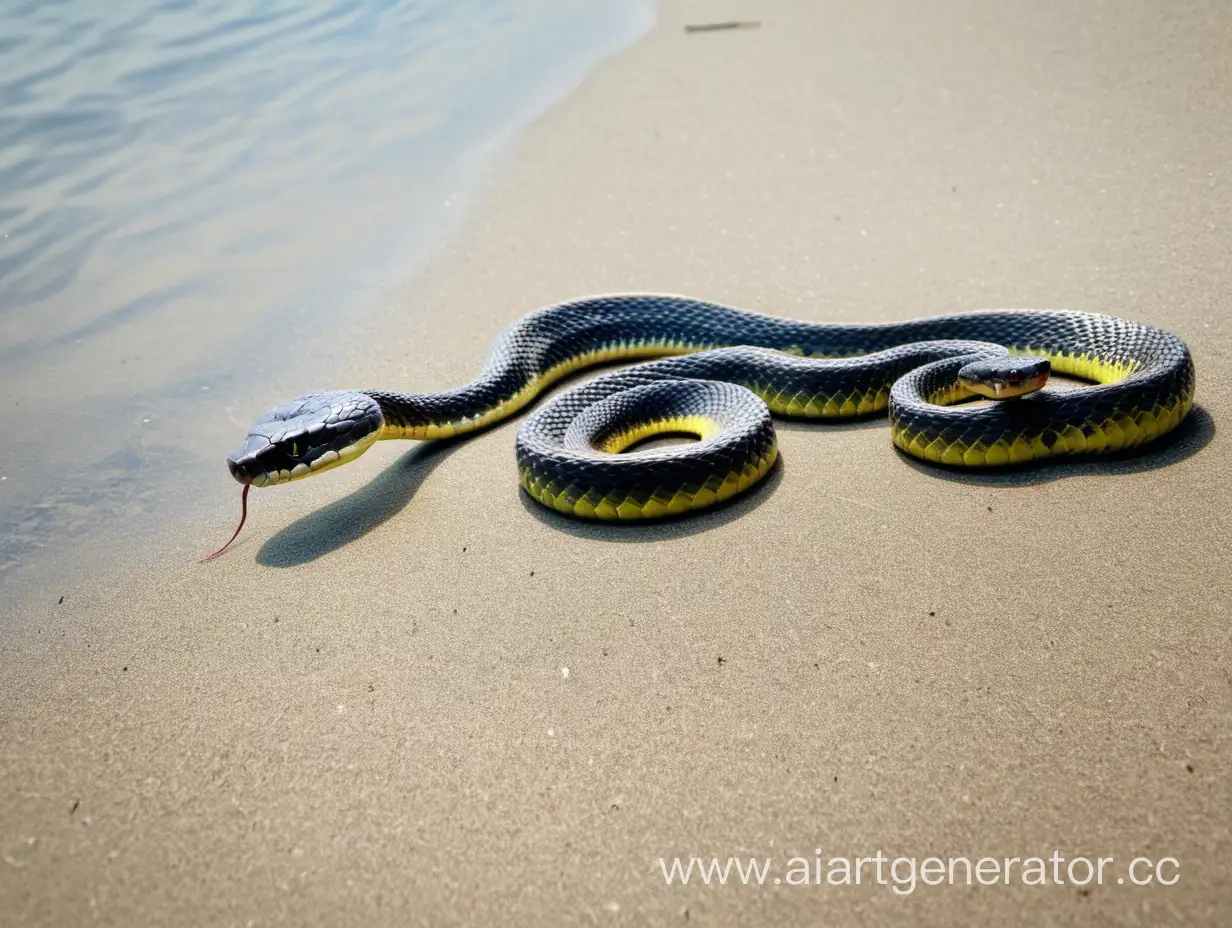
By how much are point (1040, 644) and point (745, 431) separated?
1.73 meters

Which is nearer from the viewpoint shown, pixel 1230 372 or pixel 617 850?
pixel 617 850

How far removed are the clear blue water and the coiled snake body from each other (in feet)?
4.98

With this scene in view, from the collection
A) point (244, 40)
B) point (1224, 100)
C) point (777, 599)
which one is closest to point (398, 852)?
point (777, 599)

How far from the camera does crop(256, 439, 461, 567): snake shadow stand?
4863 mm

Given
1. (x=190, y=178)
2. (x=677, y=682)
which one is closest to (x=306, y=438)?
(x=677, y=682)

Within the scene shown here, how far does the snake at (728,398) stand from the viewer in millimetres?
4566

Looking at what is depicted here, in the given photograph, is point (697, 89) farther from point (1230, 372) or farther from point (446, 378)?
point (1230, 372)

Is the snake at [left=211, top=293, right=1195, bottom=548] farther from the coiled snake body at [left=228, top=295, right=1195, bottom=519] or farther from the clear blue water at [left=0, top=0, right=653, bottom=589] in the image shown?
the clear blue water at [left=0, top=0, right=653, bottom=589]

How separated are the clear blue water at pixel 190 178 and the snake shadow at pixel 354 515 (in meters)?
1.16

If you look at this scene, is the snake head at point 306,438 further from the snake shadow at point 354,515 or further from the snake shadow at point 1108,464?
the snake shadow at point 1108,464

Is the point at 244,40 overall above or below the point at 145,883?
above

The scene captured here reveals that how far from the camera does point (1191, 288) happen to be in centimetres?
589

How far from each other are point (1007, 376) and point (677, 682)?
7.16 feet

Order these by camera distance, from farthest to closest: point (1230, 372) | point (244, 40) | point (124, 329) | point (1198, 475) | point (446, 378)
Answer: point (244, 40), point (124, 329), point (446, 378), point (1230, 372), point (1198, 475)
